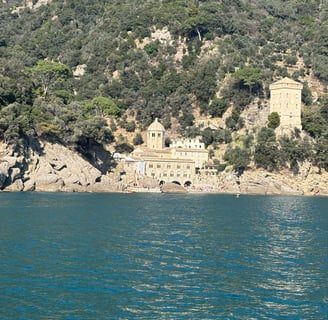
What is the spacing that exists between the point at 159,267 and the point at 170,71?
10038 centimetres

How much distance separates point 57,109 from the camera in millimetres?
97312

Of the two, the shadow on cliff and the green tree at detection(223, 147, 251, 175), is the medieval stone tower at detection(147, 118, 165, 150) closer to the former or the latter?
the shadow on cliff

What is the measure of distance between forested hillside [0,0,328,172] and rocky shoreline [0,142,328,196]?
6.50ft

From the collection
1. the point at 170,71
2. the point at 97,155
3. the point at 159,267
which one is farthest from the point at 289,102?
the point at 159,267

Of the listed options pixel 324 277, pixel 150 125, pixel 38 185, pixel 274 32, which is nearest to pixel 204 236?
pixel 324 277

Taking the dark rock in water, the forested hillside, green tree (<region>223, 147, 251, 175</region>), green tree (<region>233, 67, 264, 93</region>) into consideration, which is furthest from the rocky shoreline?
green tree (<region>233, 67, 264, 93</region>)

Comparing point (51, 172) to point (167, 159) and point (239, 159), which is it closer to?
point (167, 159)

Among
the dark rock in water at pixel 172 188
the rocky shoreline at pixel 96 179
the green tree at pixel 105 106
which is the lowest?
the dark rock in water at pixel 172 188

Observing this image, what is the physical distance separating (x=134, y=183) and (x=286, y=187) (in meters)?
23.2

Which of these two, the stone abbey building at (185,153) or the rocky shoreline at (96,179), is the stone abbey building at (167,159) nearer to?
the stone abbey building at (185,153)

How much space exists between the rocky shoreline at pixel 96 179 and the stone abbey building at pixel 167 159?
187 centimetres

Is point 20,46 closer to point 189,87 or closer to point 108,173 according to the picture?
point 189,87

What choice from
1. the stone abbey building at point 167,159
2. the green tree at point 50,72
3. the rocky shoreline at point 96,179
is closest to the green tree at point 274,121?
the rocky shoreline at point 96,179

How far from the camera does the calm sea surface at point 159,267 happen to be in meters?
25.6
